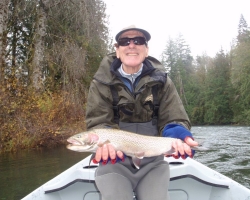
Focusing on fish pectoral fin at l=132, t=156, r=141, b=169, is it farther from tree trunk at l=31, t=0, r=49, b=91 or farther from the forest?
tree trunk at l=31, t=0, r=49, b=91

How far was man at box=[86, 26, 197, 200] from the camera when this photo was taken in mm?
2486

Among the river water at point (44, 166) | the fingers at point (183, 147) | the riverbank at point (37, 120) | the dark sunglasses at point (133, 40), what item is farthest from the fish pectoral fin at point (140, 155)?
the riverbank at point (37, 120)

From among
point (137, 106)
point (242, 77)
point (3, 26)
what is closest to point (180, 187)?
point (137, 106)

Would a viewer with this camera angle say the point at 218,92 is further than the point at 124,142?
Yes

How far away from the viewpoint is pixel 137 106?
2645 mm

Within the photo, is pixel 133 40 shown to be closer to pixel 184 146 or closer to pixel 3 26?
pixel 184 146

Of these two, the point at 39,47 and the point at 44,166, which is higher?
the point at 39,47

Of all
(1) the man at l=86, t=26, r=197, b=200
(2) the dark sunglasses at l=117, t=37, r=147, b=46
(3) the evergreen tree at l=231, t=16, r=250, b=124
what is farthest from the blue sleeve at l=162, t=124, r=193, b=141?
(3) the evergreen tree at l=231, t=16, r=250, b=124

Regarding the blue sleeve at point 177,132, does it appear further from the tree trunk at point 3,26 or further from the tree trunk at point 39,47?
the tree trunk at point 39,47

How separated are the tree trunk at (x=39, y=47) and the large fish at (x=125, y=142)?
10.7 metres

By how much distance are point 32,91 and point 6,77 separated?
1.07m

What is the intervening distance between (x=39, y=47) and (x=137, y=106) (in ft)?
36.7

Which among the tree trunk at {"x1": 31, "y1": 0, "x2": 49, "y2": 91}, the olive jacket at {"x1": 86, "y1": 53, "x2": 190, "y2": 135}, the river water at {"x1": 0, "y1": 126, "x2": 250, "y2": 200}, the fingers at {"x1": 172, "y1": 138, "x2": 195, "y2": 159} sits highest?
the tree trunk at {"x1": 31, "y1": 0, "x2": 49, "y2": 91}

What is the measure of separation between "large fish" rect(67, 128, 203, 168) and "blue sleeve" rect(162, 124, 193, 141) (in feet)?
0.21
